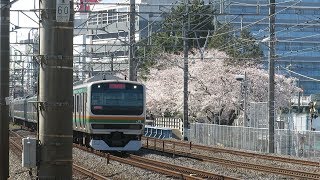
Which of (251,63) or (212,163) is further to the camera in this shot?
(251,63)

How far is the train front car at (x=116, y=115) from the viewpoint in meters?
22.5

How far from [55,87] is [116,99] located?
51.8 ft

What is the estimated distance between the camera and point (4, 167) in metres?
14.5

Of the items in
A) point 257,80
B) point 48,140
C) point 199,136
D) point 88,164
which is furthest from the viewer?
point 257,80

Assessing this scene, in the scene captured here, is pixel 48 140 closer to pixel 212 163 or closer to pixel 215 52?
pixel 212 163

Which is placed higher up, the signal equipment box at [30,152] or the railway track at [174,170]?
the signal equipment box at [30,152]

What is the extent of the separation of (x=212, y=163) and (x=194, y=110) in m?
29.8

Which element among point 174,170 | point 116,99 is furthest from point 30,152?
point 116,99

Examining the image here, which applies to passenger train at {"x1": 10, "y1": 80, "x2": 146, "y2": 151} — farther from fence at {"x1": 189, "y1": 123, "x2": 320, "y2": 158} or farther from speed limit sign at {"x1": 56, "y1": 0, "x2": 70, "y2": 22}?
speed limit sign at {"x1": 56, "y1": 0, "x2": 70, "y2": 22}

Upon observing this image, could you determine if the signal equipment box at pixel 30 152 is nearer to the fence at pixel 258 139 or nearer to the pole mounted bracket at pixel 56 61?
the pole mounted bracket at pixel 56 61

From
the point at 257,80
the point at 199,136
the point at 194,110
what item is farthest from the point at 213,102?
the point at 199,136

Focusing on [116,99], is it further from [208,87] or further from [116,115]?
[208,87]

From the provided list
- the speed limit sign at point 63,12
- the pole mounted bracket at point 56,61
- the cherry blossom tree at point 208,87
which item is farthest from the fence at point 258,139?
the speed limit sign at point 63,12

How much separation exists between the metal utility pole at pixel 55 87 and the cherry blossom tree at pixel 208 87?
129 ft
